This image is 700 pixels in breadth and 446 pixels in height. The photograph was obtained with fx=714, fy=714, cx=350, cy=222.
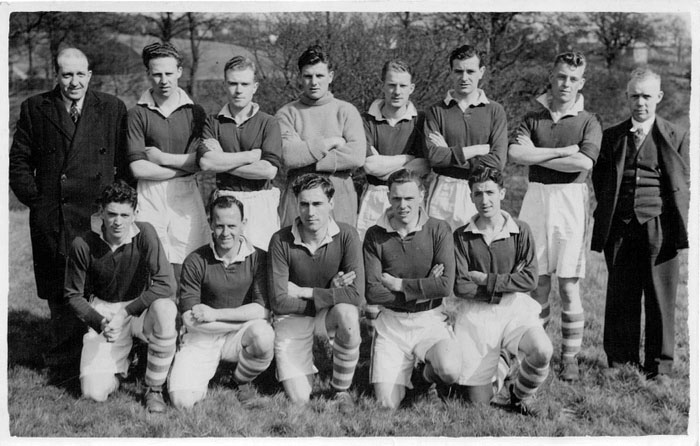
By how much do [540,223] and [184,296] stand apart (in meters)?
2.80

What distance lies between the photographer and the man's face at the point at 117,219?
5172mm

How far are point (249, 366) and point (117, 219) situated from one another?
4.70ft

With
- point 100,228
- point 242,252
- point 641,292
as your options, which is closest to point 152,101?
point 100,228

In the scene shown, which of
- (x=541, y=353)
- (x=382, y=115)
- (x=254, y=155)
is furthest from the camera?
(x=382, y=115)

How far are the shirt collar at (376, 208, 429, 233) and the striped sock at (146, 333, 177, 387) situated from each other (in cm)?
170

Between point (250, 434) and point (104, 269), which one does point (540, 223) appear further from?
point (104, 269)

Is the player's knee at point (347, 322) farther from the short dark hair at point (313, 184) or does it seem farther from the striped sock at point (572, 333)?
the striped sock at point (572, 333)

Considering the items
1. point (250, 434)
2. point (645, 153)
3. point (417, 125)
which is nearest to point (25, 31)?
point (417, 125)

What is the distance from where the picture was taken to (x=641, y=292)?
5.79m

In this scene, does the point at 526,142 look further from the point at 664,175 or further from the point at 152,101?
the point at 152,101

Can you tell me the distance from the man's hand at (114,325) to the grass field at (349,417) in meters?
0.43

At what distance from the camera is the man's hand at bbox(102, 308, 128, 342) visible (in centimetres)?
525

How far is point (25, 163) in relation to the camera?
18.2 feet

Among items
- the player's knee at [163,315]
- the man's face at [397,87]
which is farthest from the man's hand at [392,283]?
the player's knee at [163,315]
